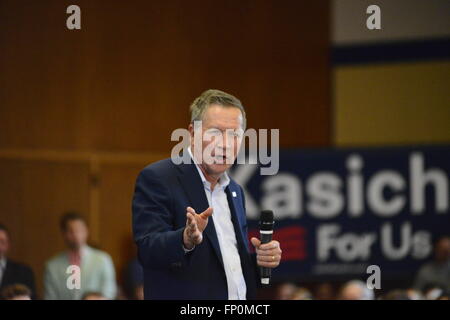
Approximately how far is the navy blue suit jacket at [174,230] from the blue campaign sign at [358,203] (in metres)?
5.67

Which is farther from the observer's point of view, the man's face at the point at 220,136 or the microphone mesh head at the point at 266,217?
the microphone mesh head at the point at 266,217

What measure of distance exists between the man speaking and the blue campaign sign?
18.4 feet

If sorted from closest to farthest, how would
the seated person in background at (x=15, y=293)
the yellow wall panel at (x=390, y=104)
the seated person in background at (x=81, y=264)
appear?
the seated person in background at (x=15, y=293)
the seated person in background at (x=81, y=264)
the yellow wall panel at (x=390, y=104)

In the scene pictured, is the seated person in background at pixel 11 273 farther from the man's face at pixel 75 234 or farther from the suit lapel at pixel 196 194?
the suit lapel at pixel 196 194

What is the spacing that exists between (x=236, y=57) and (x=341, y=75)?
1.34 metres

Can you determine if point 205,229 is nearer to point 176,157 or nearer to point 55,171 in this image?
point 176,157

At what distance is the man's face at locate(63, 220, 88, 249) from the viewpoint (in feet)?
24.8

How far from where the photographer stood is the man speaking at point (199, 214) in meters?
3.11

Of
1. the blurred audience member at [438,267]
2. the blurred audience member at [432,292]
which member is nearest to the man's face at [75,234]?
the blurred audience member at [432,292]

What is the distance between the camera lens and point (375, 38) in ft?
34.1

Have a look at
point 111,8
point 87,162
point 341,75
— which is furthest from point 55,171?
point 341,75

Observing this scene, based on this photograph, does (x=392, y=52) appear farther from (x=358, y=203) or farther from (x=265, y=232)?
(x=265, y=232)

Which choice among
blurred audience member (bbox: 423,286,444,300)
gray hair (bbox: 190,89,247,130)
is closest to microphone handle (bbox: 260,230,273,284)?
gray hair (bbox: 190,89,247,130)

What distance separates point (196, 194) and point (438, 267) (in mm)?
6072
